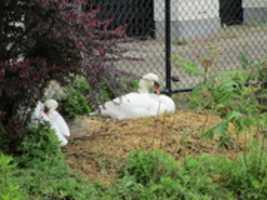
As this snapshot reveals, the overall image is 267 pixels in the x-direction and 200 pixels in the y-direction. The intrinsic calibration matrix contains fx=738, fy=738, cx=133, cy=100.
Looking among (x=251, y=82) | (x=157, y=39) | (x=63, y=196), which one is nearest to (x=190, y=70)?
(x=251, y=82)

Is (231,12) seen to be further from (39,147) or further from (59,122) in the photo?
(39,147)

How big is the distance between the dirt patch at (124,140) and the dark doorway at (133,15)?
5466mm

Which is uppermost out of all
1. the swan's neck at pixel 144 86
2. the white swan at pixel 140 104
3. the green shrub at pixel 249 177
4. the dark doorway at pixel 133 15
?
the dark doorway at pixel 133 15

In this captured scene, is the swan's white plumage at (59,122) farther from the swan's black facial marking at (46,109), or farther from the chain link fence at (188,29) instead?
the chain link fence at (188,29)

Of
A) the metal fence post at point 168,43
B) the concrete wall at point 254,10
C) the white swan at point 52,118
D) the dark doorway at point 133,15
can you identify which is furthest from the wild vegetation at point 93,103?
the concrete wall at point 254,10

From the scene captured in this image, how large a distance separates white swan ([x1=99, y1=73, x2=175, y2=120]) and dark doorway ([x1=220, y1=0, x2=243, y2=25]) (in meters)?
8.65

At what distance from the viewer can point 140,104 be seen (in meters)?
5.95

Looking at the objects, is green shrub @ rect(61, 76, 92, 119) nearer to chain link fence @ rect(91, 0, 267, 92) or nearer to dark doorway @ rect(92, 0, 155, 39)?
chain link fence @ rect(91, 0, 267, 92)

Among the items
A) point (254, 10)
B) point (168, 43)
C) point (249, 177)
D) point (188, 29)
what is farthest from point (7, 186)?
point (254, 10)

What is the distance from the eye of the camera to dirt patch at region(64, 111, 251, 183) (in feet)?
15.5

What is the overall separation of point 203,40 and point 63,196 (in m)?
8.54

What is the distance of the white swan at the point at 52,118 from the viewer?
479 centimetres

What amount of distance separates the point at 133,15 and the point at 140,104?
6463 mm

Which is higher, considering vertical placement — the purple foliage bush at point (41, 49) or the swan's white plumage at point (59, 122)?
the purple foliage bush at point (41, 49)
